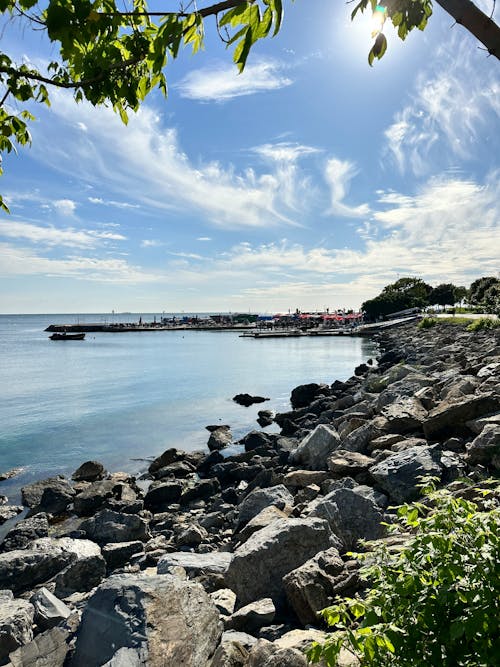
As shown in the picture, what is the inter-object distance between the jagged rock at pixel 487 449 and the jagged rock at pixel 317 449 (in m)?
4.32

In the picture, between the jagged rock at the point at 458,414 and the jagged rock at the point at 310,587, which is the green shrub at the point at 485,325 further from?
the jagged rock at the point at 310,587

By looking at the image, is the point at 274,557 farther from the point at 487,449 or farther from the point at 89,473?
the point at 89,473

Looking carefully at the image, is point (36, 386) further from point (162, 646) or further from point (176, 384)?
point (162, 646)

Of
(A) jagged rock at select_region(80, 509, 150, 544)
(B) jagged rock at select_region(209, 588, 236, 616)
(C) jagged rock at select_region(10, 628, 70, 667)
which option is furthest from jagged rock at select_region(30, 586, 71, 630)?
(A) jagged rock at select_region(80, 509, 150, 544)

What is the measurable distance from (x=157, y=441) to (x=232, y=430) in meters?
3.35

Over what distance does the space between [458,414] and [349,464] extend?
2252 mm

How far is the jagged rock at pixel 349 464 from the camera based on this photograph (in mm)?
8898

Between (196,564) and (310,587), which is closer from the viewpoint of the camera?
(310,587)

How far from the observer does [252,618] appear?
4586 mm

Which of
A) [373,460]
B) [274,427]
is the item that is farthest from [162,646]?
[274,427]

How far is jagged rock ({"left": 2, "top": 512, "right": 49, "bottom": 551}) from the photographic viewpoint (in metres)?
9.27

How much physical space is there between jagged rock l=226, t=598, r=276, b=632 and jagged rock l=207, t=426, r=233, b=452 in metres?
12.8

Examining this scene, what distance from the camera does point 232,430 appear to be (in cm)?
2058

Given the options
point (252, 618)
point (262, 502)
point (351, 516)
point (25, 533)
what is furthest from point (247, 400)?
point (252, 618)
